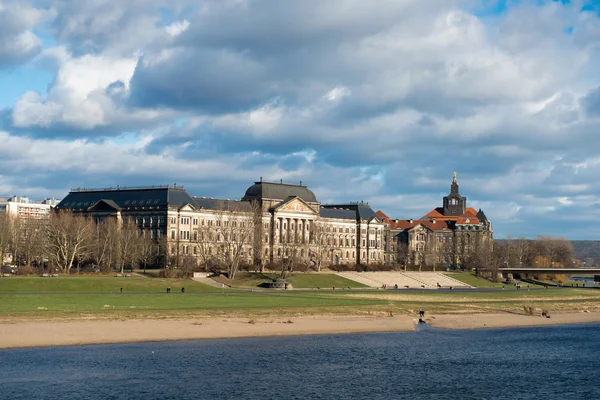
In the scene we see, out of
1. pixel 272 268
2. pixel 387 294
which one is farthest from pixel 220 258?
pixel 387 294

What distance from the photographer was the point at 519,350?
2965 inches

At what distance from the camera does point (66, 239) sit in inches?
6309

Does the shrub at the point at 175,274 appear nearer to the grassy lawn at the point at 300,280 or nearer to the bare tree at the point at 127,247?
the grassy lawn at the point at 300,280

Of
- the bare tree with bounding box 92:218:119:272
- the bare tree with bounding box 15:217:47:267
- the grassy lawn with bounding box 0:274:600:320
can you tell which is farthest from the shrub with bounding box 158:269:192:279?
the bare tree with bounding box 15:217:47:267

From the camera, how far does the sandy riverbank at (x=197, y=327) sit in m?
69.2

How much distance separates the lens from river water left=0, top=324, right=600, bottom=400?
51906mm

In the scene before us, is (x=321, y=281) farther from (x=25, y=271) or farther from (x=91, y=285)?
(x=91, y=285)

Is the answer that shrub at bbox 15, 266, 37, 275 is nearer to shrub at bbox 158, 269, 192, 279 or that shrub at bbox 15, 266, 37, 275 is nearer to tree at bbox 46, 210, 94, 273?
tree at bbox 46, 210, 94, 273

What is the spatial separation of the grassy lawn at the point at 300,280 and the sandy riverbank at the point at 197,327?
5762cm

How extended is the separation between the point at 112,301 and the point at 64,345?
3107cm

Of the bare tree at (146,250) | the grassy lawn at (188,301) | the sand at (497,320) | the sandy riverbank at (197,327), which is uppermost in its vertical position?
the bare tree at (146,250)

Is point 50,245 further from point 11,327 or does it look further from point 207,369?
point 207,369

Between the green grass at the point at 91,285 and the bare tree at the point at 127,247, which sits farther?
the bare tree at the point at 127,247

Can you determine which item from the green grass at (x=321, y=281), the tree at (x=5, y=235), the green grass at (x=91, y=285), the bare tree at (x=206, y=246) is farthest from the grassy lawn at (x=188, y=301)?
the tree at (x=5, y=235)
